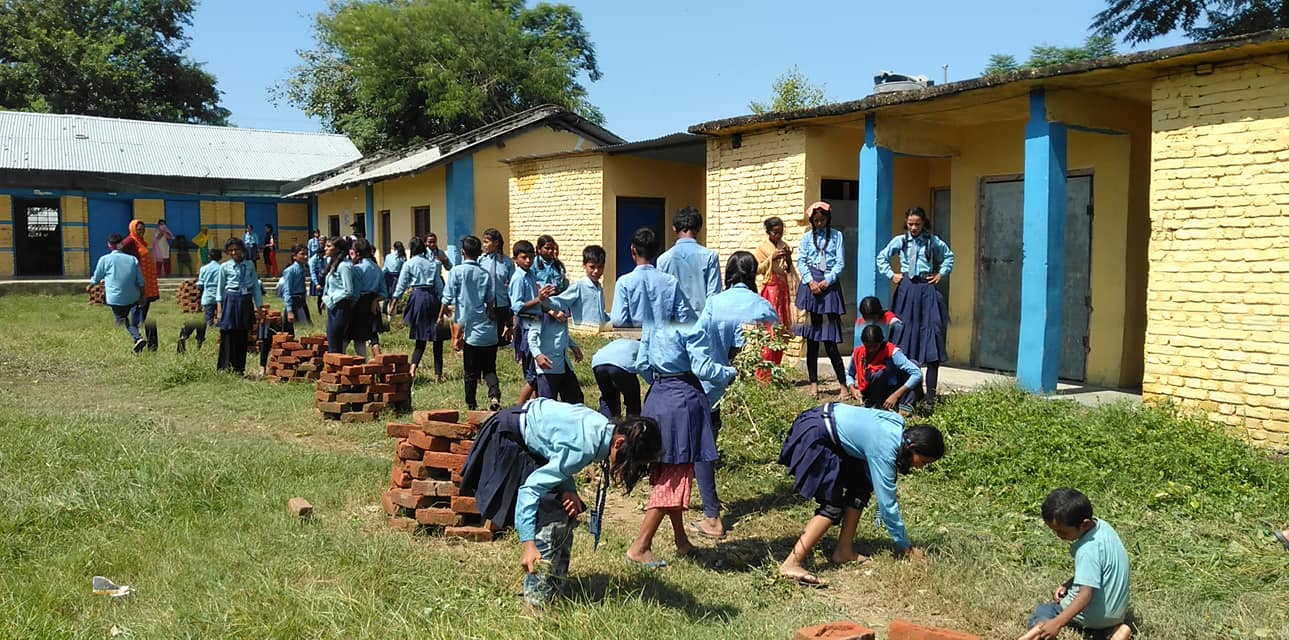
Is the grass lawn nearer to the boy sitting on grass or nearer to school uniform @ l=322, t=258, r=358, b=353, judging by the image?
the boy sitting on grass

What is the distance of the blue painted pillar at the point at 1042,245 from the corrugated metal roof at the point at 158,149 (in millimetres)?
23751

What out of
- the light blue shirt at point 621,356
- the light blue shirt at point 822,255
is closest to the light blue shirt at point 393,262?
the light blue shirt at point 822,255

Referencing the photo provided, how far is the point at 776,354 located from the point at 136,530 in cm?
491

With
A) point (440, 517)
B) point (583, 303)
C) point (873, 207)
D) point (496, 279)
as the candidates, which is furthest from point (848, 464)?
point (873, 207)

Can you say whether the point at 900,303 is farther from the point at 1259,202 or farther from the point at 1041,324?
the point at 1259,202

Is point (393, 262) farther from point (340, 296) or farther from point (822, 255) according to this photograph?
point (822, 255)

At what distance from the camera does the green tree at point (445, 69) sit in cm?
3228

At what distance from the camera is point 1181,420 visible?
730 centimetres

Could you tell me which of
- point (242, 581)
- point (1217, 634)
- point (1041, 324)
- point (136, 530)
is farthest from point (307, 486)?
point (1041, 324)

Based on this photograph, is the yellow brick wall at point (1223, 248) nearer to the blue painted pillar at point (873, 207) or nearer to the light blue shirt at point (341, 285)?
the blue painted pillar at point (873, 207)

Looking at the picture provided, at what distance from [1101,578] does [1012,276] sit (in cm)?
717

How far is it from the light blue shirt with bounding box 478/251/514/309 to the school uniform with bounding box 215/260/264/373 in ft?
9.51

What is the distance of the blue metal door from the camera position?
82.9ft

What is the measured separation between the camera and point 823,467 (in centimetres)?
461
